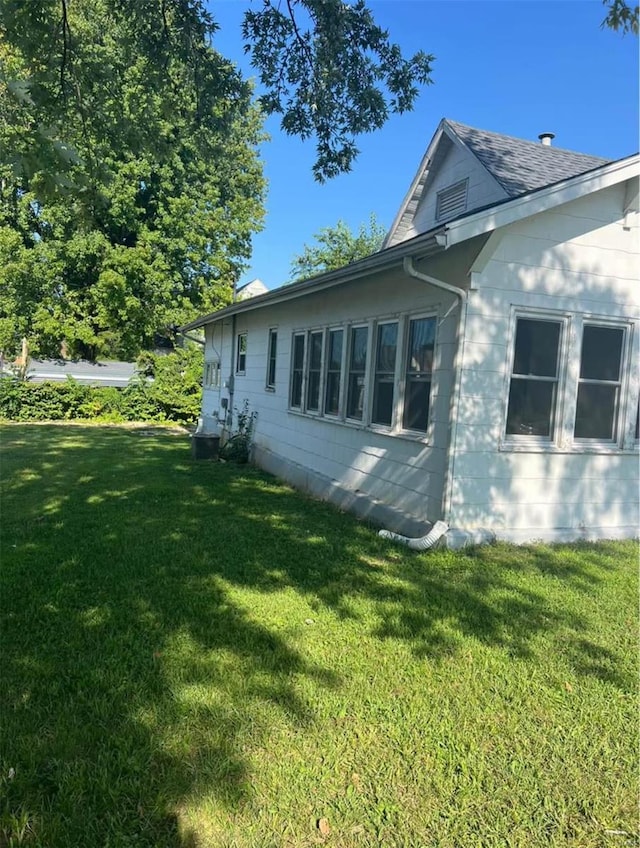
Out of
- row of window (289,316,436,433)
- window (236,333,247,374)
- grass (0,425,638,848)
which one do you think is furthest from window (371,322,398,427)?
window (236,333,247,374)

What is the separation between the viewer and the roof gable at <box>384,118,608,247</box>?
8805mm

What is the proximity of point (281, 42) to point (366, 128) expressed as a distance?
111 cm

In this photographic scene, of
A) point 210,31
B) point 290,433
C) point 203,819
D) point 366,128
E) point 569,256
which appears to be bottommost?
point 203,819

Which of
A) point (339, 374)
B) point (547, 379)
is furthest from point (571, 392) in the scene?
point (339, 374)

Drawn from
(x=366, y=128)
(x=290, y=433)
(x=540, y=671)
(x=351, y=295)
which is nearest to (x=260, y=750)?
(x=540, y=671)

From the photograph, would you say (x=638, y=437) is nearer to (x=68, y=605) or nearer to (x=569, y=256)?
(x=569, y=256)

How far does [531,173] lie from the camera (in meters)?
8.90

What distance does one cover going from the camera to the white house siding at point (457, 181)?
922 cm

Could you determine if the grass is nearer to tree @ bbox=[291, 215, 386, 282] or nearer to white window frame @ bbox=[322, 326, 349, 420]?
white window frame @ bbox=[322, 326, 349, 420]

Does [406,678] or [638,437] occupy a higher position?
[638,437]

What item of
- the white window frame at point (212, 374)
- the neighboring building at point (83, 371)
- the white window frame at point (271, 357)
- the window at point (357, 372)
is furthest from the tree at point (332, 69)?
the neighboring building at point (83, 371)

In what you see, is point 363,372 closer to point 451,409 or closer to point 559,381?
point 451,409

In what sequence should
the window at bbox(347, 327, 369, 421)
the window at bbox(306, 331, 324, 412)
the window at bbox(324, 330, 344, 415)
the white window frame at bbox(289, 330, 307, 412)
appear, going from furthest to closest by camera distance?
the white window frame at bbox(289, 330, 307, 412) → the window at bbox(306, 331, 324, 412) → the window at bbox(324, 330, 344, 415) → the window at bbox(347, 327, 369, 421)

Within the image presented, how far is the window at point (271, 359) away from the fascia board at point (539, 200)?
6587 mm
